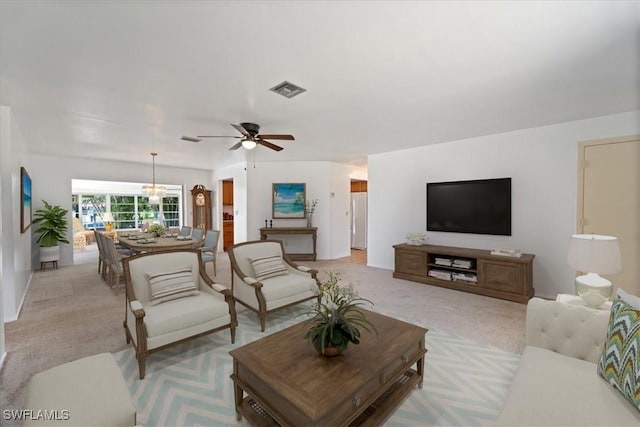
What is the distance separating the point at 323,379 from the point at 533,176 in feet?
14.0

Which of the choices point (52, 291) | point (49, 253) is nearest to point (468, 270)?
point (52, 291)

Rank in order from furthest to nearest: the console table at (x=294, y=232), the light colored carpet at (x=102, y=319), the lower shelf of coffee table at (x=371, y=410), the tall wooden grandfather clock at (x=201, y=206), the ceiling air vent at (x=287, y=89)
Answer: the tall wooden grandfather clock at (x=201, y=206) → the console table at (x=294, y=232) → the ceiling air vent at (x=287, y=89) → the light colored carpet at (x=102, y=319) → the lower shelf of coffee table at (x=371, y=410)

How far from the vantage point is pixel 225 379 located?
2176 millimetres

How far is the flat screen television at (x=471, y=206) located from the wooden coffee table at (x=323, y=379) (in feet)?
10.1

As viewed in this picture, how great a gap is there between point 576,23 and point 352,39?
141cm

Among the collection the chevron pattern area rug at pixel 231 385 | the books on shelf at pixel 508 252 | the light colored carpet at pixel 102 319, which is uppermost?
the books on shelf at pixel 508 252

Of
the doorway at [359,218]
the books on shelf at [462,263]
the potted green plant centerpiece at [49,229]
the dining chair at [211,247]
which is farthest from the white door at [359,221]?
the potted green plant centerpiece at [49,229]

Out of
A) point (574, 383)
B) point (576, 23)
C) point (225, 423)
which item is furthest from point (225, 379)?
point (576, 23)

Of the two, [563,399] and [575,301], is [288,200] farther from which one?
[563,399]

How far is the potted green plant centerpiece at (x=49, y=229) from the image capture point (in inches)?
223

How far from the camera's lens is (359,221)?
342 inches

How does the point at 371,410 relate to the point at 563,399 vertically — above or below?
below

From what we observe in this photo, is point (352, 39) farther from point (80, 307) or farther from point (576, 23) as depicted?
point (80, 307)

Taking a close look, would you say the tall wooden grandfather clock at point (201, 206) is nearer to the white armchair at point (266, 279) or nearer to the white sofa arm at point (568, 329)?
the white armchair at point (266, 279)
